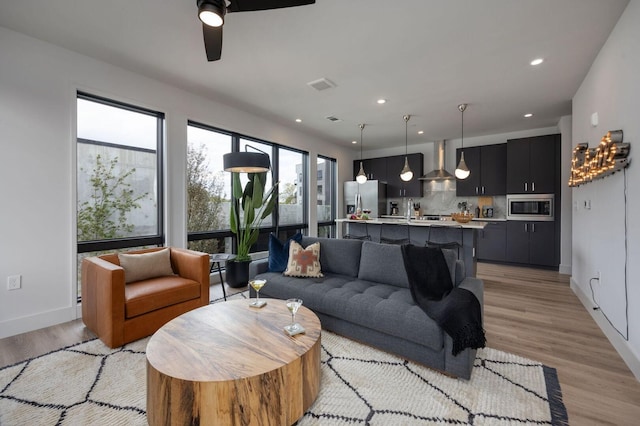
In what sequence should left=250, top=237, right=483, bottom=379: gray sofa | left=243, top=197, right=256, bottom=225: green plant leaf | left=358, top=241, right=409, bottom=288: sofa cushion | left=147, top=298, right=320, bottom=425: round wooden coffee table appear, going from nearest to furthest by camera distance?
left=147, top=298, right=320, bottom=425: round wooden coffee table < left=250, top=237, right=483, bottom=379: gray sofa < left=358, top=241, right=409, bottom=288: sofa cushion < left=243, top=197, right=256, bottom=225: green plant leaf

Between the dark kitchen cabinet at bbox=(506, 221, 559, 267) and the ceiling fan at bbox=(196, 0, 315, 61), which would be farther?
the dark kitchen cabinet at bbox=(506, 221, 559, 267)

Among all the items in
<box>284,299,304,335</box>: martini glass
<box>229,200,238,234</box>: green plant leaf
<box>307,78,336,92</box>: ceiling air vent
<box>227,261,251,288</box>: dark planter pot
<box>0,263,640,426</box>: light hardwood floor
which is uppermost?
<box>307,78,336,92</box>: ceiling air vent

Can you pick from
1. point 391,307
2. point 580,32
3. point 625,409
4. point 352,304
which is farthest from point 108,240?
point 580,32

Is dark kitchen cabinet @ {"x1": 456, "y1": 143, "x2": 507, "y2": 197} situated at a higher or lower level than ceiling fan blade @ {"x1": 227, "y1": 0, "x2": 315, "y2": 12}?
lower

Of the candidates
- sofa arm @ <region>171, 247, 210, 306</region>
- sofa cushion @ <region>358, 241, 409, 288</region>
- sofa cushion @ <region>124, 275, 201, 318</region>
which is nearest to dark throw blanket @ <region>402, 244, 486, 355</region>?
sofa cushion @ <region>358, 241, 409, 288</region>

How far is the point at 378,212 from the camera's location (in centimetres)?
686

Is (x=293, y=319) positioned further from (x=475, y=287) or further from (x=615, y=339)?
(x=615, y=339)

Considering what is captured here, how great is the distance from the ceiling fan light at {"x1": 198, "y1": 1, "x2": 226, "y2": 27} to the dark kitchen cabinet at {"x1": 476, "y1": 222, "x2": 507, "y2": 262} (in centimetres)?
573

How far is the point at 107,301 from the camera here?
230cm

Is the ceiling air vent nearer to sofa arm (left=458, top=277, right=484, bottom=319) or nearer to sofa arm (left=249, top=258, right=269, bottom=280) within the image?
sofa arm (left=249, top=258, right=269, bottom=280)

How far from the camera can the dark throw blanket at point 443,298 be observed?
1.85 m

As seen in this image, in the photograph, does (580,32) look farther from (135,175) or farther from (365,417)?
(135,175)

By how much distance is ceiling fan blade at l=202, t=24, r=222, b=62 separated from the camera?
78.7 inches

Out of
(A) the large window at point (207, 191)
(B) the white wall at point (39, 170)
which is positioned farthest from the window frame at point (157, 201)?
(A) the large window at point (207, 191)
